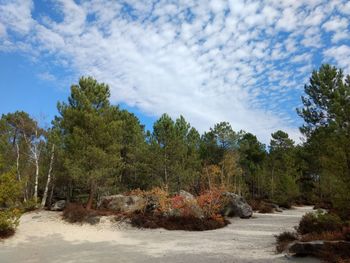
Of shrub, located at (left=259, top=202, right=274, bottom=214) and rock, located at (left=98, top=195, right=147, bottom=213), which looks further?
shrub, located at (left=259, top=202, right=274, bottom=214)

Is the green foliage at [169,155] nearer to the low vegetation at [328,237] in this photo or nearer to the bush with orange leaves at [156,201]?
the bush with orange leaves at [156,201]

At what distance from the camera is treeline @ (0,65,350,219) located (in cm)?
1984

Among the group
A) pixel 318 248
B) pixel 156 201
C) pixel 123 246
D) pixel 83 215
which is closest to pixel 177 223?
pixel 156 201

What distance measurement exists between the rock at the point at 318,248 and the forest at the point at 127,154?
0.87 meters

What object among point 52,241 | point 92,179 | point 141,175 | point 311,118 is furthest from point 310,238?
point 141,175

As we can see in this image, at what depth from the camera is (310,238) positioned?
9273mm

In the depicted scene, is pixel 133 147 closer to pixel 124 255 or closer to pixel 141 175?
pixel 141 175

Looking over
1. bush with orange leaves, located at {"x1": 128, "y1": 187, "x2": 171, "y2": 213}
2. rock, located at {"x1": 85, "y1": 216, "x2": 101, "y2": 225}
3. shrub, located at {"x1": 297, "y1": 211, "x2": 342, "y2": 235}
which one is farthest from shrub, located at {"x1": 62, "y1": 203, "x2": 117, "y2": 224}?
shrub, located at {"x1": 297, "y1": 211, "x2": 342, "y2": 235}

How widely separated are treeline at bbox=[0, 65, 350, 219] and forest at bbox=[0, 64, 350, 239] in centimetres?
4

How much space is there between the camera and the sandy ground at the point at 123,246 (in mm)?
9307

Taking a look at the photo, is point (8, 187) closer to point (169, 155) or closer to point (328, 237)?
Result: point (328, 237)

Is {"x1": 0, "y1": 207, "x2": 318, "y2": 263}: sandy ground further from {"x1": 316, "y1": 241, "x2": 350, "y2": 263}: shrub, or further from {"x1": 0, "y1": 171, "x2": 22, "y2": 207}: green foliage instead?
{"x1": 0, "y1": 171, "x2": 22, "y2": 207}: green foliage

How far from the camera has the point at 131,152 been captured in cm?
2966

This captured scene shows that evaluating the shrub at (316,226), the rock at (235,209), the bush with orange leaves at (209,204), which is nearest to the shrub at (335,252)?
the shrub at (316,226)
